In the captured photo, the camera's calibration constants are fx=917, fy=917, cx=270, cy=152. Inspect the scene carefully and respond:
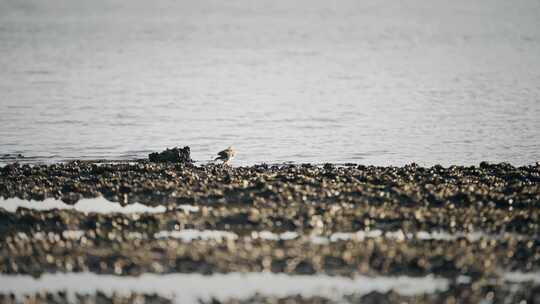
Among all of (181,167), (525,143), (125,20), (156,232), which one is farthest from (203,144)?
(125,20)

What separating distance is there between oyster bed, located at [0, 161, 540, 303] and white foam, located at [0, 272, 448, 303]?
21 cm

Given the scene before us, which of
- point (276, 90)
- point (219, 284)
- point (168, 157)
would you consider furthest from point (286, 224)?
point (276, 90)

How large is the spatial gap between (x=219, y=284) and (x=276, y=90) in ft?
127

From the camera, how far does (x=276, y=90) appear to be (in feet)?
172

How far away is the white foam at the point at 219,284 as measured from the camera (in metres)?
13.9

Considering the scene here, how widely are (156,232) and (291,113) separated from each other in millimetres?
25455

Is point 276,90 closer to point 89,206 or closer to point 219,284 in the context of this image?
point 89,206

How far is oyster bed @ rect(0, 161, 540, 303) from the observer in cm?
1480

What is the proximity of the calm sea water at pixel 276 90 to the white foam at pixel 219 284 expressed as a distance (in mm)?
13337

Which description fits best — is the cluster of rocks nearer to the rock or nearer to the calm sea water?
the rock

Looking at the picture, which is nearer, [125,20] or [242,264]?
[242,264]

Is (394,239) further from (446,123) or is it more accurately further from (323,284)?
(446,123)

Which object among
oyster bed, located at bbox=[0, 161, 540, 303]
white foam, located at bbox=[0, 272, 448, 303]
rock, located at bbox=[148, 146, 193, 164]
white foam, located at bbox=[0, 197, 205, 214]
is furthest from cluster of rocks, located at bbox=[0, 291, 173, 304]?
rock, located at bbox=[148, 146, 193, 164]

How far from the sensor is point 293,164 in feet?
86.3
